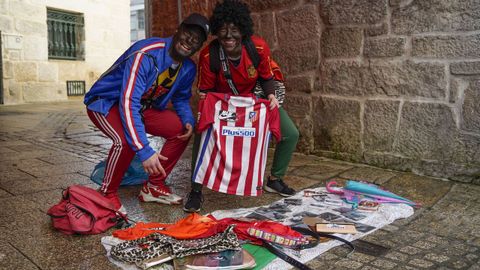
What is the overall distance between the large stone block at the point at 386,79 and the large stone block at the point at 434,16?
324 millimetres

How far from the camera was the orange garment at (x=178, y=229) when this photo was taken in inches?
97.6

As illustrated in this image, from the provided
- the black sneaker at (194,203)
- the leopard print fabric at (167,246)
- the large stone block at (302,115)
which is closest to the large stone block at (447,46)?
the large stone block at (302,115)

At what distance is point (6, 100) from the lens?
36.2 feet

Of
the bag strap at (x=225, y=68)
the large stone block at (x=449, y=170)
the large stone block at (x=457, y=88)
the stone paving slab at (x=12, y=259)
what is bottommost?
the stone paving slab at (x=12, y=259)

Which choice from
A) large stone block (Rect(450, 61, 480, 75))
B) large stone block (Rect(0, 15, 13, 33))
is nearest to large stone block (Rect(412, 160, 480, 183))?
large stone block (Rect(450, 61, 480, 75))

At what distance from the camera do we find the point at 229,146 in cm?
320

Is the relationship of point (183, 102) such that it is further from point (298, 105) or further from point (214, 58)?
point (298, 105)

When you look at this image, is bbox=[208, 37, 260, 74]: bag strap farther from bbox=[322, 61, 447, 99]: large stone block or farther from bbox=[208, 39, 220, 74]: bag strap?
bbox=[322, 61, 447, 99]: large stone block

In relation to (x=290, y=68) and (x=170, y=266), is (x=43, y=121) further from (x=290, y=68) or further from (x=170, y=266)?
(x=170, y=266)

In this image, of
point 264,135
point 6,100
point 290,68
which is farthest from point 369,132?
point 6,100

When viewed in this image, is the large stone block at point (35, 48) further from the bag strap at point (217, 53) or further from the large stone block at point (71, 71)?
the bag strap at point (217, 53)

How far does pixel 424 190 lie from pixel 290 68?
2075 mm

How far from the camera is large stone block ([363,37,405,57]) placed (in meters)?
4.19

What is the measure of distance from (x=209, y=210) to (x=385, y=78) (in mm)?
2218
